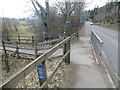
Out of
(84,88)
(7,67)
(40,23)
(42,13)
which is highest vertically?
(42,13)

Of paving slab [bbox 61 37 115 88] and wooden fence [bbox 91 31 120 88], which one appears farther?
wooden fence [bbox 91 31 120 88]

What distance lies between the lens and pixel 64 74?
5.02 meters

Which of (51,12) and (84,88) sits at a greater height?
(51,12)

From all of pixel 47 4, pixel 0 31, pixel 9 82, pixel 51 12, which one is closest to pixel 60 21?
pixel 51 12

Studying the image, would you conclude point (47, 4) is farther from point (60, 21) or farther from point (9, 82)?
point (9, 82)

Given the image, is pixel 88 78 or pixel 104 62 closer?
pixel 88 78

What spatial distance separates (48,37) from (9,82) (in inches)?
713

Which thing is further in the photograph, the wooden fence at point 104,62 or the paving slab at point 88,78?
the wooden fence at point 104,62

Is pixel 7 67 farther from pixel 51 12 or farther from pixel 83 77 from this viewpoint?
pixel 51 12

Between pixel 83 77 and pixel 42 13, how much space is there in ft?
59.3

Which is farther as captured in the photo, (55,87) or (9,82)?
(55,87)

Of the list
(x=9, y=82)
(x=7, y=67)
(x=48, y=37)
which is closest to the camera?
(x=9, y=82)

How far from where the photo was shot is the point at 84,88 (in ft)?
13.0

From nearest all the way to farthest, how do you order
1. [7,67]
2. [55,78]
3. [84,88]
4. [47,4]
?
[84,88] < [55,78] < [7,67] < [47,4]
